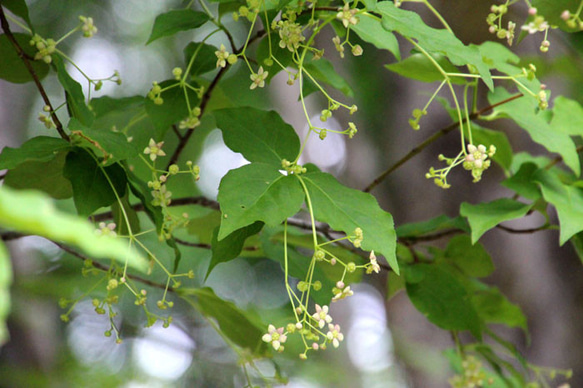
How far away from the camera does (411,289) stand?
0.88m

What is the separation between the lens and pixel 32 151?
24.0 inches

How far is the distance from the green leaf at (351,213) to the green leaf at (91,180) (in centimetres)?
21

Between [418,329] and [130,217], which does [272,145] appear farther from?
[418,329]

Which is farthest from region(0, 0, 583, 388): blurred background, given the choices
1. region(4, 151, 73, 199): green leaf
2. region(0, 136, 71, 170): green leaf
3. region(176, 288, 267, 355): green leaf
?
region(0, 136, 71, 170): green leaf

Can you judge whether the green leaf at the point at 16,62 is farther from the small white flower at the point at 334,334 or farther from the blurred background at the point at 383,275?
the small white flower at the point at 334,334

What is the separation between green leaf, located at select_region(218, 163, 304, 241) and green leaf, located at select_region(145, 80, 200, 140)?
198mm

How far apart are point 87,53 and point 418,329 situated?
2.71 meters

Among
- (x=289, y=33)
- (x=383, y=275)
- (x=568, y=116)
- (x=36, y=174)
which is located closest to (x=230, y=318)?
(x=36, y=174)

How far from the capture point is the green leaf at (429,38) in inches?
22.6

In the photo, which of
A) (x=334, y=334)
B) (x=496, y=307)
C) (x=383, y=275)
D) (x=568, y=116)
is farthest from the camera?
(x=383, y=275)

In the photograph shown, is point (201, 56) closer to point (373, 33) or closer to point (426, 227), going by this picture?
point (373, 33)

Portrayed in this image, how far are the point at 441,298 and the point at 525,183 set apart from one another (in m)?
0.21

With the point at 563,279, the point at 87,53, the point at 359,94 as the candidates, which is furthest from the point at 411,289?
the point at 87,53

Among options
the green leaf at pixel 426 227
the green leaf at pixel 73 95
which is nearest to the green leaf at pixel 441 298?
the green leaf at pixel 426 227
